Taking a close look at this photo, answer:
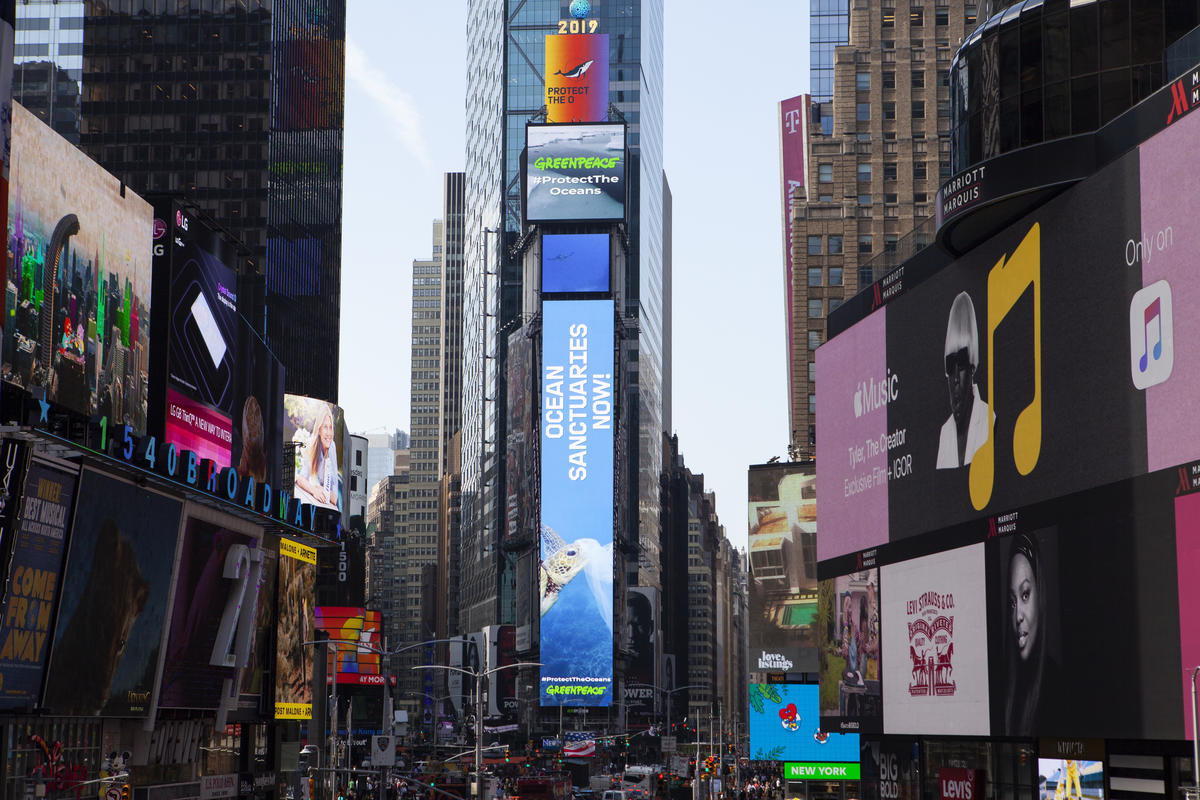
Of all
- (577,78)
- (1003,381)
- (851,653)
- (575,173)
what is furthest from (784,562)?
(577,78)

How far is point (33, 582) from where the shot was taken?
45.7m

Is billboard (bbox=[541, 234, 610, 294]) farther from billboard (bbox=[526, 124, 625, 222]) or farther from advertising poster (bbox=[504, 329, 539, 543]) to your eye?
advertising poster (bbox=[504, 329, 539, 543])

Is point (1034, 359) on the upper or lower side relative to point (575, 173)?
lower

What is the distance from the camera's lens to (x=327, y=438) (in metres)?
111

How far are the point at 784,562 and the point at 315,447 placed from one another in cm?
3526

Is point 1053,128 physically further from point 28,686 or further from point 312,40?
point 312,40

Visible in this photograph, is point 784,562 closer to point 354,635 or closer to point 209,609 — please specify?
point 209,609

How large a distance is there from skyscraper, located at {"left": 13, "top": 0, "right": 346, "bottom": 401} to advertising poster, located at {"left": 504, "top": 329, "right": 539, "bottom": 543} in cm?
3704

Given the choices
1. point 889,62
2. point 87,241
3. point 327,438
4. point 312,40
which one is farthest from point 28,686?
point 312,40

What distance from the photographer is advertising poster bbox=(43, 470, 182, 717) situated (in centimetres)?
4862

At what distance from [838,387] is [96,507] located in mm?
30480

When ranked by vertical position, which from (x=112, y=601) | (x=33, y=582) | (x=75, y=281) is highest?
(x=75, y=281)

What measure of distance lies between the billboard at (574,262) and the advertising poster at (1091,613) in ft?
406

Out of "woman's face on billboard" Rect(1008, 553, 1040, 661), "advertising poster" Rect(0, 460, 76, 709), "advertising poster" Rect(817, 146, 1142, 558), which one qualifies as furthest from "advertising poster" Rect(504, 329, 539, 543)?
"woman's face on billboard" Rect(1008, 553, 1040, 661)
